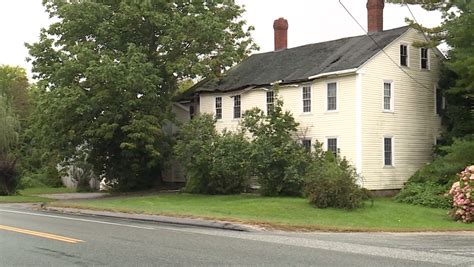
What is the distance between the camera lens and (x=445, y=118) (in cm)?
3328

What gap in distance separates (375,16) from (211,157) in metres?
12.5

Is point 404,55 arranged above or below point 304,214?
above

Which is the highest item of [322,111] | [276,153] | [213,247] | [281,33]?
[281,33]

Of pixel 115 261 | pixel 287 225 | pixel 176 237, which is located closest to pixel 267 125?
pixel 287 225

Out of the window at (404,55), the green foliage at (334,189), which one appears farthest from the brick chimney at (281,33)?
the green foliage at (334,189)

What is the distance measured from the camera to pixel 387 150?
31.0 m

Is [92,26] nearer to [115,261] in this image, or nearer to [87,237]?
[87,237]

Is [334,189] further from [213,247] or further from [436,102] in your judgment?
[213,247]

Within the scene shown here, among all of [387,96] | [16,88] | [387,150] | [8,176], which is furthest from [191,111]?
[16,88]

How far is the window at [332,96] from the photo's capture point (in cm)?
3080

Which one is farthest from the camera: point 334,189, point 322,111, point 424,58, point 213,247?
point 424,58

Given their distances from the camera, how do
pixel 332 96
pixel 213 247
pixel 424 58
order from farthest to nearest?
pixel 424 58 < pixel 332 96 < pixel 213 247

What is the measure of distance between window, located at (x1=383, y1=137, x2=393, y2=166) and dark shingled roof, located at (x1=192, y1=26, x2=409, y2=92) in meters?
4.43

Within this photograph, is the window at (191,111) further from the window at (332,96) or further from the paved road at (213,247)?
the paved road at (213,247)
